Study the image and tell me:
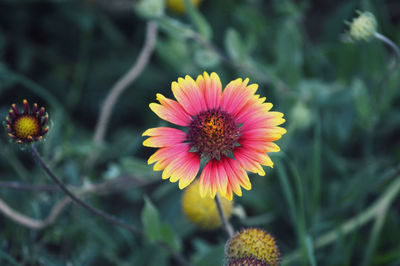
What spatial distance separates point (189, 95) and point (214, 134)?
7.4 inches

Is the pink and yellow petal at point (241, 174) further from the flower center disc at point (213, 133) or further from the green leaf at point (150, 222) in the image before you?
the green leaf at point (150, 222)

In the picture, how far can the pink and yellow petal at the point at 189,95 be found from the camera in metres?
1.55

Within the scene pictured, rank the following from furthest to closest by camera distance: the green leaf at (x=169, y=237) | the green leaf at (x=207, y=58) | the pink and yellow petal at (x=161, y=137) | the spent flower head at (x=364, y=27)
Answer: the green leaf at (x=207, y=58)
the green leaf at (x=169, y=237)
the spent flower head at (x=364, y=27)
the pink and yellow petal at (x=161, y=137)

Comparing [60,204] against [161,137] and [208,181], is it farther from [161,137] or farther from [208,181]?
[208,181]

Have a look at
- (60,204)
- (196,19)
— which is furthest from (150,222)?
(196,19)

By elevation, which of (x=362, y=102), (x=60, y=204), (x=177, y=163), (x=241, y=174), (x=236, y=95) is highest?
(x=362, y=102)

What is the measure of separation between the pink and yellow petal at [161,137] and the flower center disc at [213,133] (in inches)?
3.2

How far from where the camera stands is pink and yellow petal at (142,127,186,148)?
4.76ft

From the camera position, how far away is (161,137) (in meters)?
1.50

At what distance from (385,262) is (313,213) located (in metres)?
0.48

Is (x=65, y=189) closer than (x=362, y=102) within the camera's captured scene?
Yes

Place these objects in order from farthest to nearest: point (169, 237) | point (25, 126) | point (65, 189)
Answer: point (169, 237), point (65, 189), point (25, 126)

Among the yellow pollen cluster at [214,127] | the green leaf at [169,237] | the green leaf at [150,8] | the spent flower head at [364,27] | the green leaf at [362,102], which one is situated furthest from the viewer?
Result: the green leaf at [362,102]

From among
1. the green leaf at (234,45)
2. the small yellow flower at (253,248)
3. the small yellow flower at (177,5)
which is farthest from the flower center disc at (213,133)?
the small yellow flower at (177,5)
